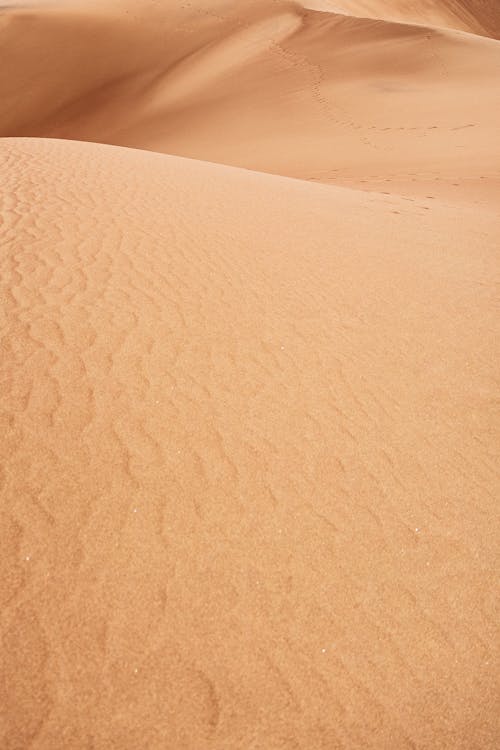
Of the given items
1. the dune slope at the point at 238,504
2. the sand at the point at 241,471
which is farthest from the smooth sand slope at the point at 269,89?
the dune slope at the point at 238,504

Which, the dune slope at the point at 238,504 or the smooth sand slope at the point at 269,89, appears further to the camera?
the smooth sand slope at the point at 269,89

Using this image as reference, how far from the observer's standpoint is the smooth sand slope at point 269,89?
11797mm

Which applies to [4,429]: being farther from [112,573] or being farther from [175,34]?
[175,34]

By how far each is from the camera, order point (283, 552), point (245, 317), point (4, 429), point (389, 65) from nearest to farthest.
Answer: point (283, 552) < point (4, 429) < point (245, 317) < point (389, 65)

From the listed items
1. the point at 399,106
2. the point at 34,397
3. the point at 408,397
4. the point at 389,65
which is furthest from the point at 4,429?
the point at 389,65

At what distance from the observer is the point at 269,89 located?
16578mm

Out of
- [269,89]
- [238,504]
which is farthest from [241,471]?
[269,89]

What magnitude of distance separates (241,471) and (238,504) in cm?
18

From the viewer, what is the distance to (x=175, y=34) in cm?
2056

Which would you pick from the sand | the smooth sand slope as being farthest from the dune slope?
the smooth sand slope

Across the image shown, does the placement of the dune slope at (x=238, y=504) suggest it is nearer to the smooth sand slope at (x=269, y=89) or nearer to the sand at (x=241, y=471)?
the sand at (x=241, y=471)

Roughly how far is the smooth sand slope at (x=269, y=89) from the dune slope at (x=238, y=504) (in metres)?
5.58

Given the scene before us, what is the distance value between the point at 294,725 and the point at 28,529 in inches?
46.3

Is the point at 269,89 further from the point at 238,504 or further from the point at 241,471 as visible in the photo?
the point at 238,504
